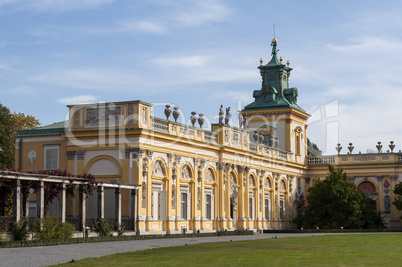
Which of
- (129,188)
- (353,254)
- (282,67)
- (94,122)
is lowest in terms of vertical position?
(353,254)

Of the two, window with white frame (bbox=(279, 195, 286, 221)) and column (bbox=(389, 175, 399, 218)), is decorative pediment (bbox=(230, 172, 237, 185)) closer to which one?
window with white frame (bbox=(279, 195, 286, 221))

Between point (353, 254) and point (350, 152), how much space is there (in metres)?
48.7

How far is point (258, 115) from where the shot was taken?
219 feet

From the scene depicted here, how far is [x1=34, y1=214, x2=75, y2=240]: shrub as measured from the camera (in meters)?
29.5

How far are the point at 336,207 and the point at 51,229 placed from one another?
34.5 meters

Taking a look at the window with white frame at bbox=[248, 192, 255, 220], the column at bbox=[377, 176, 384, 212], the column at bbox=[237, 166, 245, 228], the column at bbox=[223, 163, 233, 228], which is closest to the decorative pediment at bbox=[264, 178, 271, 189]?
the window with white frame at bbox=[248, 192, 255, 220]

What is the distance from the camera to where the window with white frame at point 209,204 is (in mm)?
48312

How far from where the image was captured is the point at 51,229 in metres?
29.6

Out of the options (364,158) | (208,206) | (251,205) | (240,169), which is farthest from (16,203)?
(364,158)

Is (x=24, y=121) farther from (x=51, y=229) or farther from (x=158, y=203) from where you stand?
(x=51, y=229)

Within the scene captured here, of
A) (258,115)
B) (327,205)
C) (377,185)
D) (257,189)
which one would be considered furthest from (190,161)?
(377,185)

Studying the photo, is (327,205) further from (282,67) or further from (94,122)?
(94,122)

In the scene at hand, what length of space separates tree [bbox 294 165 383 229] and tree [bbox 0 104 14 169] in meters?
24.9

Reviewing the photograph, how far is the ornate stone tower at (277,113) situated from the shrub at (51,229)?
3631cm
